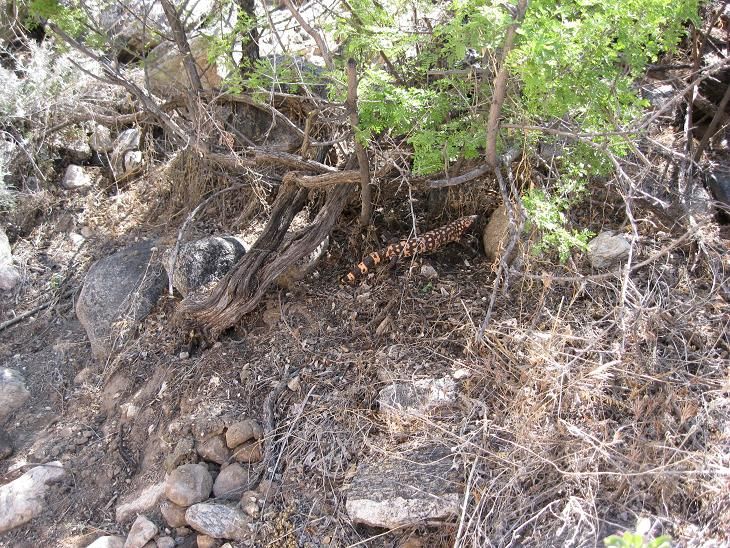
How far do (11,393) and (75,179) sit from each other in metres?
2.18

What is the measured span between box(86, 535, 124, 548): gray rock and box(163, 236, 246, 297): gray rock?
1.46 meters

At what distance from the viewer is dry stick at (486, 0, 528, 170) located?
271 centimetres

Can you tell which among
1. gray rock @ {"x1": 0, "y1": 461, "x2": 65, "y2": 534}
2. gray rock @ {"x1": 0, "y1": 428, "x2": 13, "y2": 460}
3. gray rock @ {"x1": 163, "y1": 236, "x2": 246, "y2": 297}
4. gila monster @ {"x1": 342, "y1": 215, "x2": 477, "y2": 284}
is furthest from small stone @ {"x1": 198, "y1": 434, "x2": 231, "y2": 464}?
gray rock @ {"x1": 0, "y1": 428, "x2": 13, "y2": 460}

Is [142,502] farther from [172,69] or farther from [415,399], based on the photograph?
[172,69]

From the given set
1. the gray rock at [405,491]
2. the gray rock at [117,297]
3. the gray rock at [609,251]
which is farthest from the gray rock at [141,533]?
the gray rock at [609,251]

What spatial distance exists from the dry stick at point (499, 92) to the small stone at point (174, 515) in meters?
2.25

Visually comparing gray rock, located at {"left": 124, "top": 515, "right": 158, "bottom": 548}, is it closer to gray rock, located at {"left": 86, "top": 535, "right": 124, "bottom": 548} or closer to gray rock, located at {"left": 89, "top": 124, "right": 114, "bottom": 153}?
gray rock, located at {"left": 86, "top": 535, "right": 124, "bottom": 548}

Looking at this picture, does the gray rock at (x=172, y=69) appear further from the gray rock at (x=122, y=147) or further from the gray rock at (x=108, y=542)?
the gray rock at (x=108, y=542)

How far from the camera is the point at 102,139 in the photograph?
5902mm

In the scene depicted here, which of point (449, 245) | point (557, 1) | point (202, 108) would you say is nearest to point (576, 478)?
→ point (449, 245)

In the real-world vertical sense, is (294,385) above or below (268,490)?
above

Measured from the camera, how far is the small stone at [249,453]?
3.34m

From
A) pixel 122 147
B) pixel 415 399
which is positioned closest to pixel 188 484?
pixel 415 399

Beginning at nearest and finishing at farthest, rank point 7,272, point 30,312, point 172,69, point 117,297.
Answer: point 117,297 → point 30,312 → point 7,272 → point 172,69
